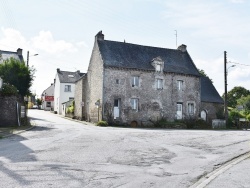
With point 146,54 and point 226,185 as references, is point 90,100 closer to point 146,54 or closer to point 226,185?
point 146,54

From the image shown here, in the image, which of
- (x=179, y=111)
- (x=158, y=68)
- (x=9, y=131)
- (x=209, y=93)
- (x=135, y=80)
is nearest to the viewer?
(x=9, y=131)

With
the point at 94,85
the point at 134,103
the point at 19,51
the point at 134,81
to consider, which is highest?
the point at 19,51

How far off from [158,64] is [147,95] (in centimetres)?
397

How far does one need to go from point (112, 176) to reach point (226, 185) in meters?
2.74

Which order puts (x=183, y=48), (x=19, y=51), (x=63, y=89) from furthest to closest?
(x=63, y=89) → (x=19, y=51) → (x=183, y=48)

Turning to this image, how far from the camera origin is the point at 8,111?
81.9 feet

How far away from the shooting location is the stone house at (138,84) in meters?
34.6

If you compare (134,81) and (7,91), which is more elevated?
(134,81)

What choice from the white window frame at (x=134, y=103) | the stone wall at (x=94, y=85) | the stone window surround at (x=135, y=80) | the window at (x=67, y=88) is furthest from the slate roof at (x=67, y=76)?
the white window frame at (x=134, y=103)

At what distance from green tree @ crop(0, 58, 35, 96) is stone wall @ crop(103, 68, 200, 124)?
314 inches

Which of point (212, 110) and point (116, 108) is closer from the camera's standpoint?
point (116, 108)

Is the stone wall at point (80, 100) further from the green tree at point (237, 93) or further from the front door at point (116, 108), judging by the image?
the green tree at point (237, 93)

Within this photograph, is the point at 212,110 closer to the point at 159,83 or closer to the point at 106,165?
the point at 159,83

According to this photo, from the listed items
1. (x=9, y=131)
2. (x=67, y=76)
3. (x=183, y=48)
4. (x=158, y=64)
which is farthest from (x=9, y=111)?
(x=67, y=76)
